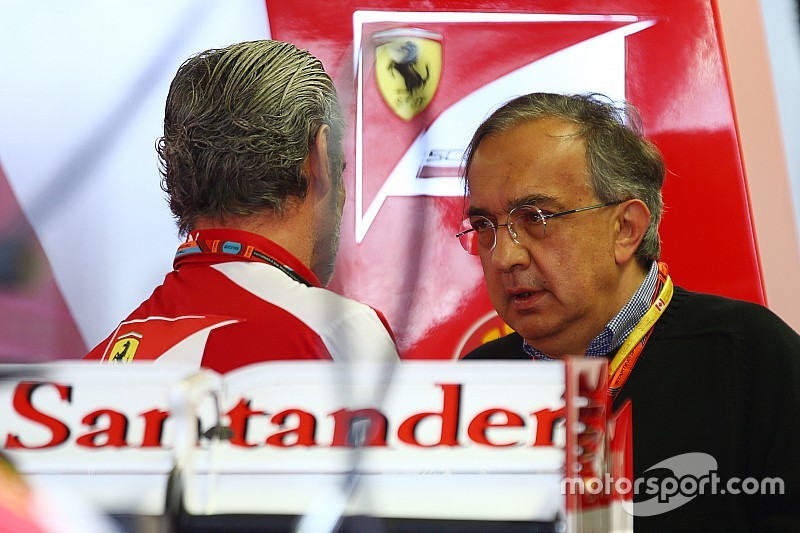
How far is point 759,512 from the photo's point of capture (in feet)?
4.64

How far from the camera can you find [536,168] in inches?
62.4

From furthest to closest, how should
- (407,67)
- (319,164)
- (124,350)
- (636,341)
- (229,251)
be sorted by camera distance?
(407,67)
(636,341)
(319,164)
(229,251)
(124,350)

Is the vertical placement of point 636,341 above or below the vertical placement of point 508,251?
below

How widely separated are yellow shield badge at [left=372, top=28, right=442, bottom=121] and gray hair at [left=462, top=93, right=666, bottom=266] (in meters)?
0.40

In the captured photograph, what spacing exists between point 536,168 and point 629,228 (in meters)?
0.20

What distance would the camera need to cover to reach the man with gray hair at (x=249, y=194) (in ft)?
3.68

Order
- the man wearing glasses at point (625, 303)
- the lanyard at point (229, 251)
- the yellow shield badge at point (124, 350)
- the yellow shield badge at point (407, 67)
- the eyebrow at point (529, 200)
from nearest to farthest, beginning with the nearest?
1. the yellow shield badge at point (124, 350)
2. the lanyard at point (229, 251)
3. the man wearing glasses at point (625, 303)
4. the eyebrow at point (529, 200)
5. the yellow shield badge at point (407, 67)

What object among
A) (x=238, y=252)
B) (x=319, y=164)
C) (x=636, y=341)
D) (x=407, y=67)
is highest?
(x=407, y=67)

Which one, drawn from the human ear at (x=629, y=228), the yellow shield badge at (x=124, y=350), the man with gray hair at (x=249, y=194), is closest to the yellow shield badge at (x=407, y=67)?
the human ear at (x=629, y=228)

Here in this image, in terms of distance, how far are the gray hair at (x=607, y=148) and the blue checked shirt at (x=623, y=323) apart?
2.6 inches

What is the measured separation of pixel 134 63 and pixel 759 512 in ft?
5.03

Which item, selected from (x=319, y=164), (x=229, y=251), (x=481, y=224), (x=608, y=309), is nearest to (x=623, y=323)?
(x=608, y=309)

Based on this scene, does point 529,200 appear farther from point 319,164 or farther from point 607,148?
point 319,164

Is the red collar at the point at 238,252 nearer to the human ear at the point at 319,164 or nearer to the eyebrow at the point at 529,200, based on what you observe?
the human ear at the point at 319,164
